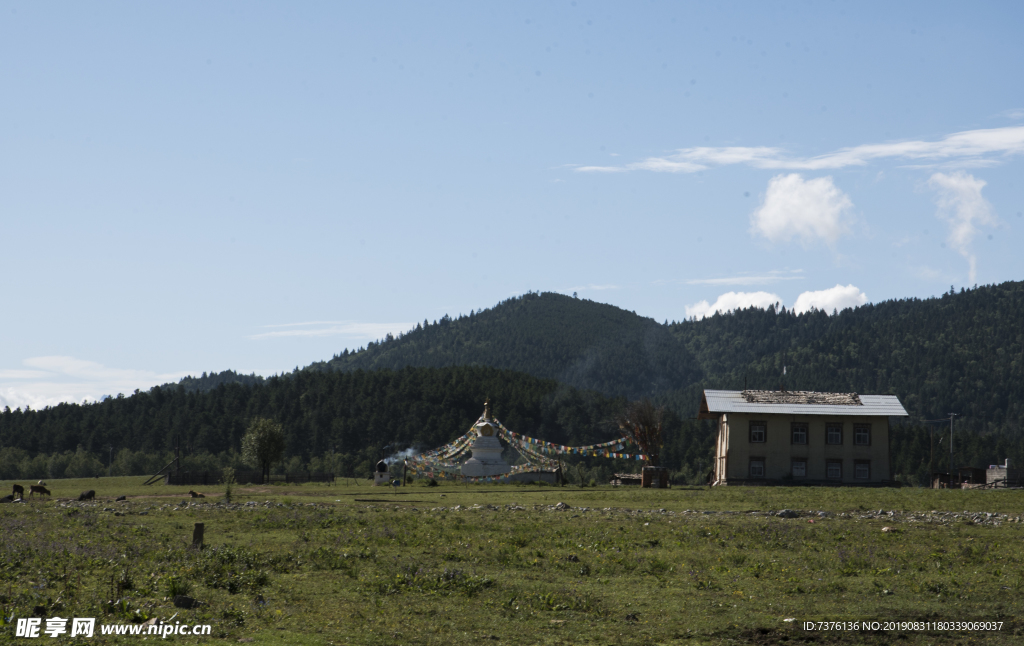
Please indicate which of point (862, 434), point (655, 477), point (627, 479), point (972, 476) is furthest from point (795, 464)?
point (972, 476)

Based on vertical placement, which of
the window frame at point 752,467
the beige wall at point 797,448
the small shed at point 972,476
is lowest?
the small shed at point 972,476

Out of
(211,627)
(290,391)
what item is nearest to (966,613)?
(211,627)

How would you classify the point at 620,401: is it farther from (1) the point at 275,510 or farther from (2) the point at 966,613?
(2) the point at 966,613

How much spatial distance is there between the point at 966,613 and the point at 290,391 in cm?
17167

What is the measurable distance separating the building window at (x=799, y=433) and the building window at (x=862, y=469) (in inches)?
159

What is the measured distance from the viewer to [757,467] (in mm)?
67938

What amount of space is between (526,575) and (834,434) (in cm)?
5343

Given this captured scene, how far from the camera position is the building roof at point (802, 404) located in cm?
6756

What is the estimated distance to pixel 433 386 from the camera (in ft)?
573

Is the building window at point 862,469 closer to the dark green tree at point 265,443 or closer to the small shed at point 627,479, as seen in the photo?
the small shed at point 627,479

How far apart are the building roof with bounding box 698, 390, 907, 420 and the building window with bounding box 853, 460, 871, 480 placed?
11.5ft

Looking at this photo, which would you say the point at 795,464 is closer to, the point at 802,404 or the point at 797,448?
the point at 797,448

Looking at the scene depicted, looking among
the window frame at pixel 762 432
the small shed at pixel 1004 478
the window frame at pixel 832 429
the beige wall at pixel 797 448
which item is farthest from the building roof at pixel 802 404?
the small shed at pixel 1004 478

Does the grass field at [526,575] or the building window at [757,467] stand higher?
the building window at [757,467]
